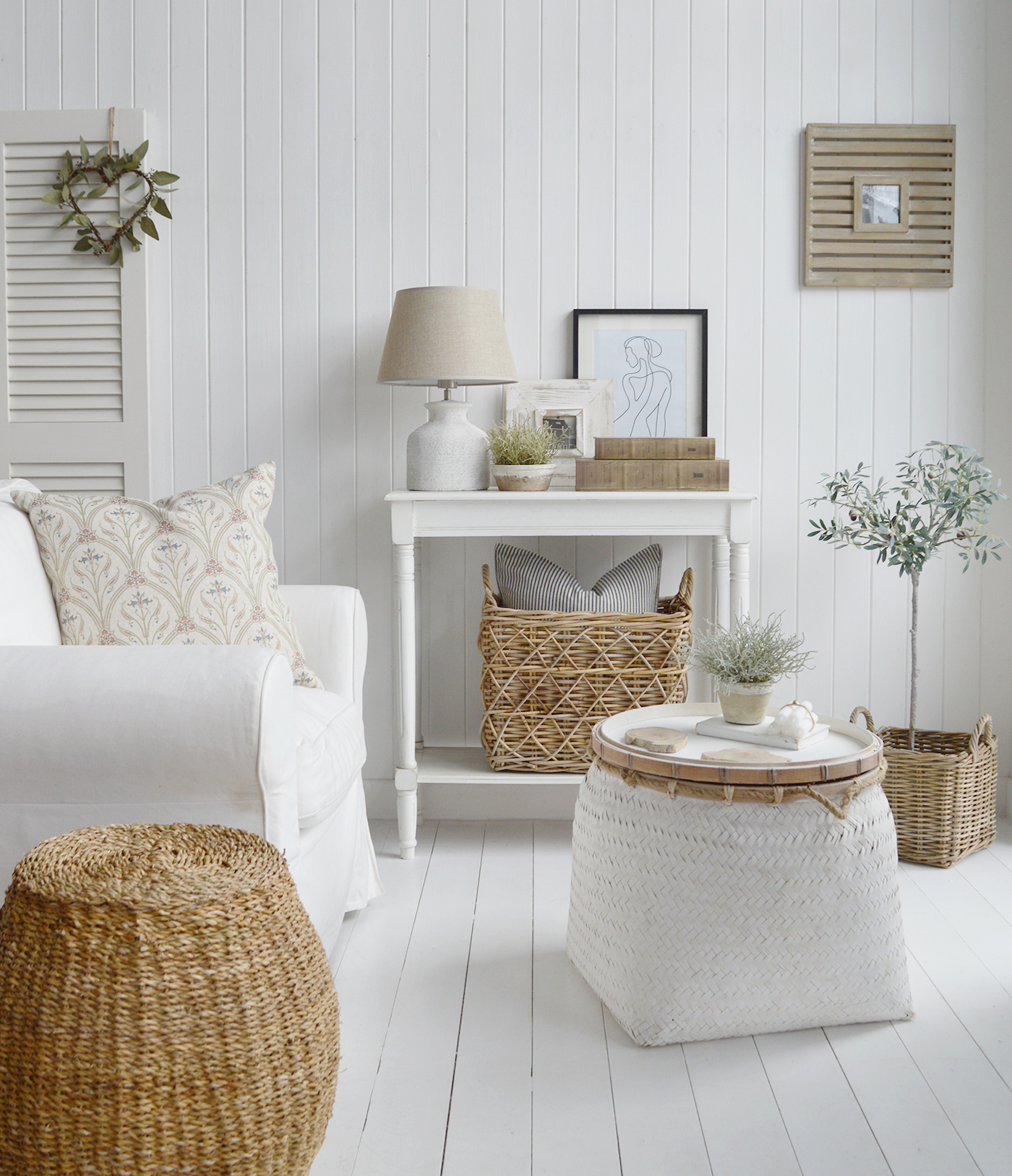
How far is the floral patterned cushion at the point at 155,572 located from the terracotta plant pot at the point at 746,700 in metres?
0.81

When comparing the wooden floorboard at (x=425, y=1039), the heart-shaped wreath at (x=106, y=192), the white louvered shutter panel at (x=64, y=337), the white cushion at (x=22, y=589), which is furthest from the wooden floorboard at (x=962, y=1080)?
the heart-shaped wreath at (x=106, y=192)

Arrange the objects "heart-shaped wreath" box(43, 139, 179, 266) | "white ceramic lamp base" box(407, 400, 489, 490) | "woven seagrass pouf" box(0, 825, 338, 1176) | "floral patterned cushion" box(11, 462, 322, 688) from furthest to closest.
→ "heart-shaped wreath" box(43, 139, 179, 266) < "white ceramic lamp base" box(407, 400, 489, 490) < "floral patterned cushion" box(11, 462, 322, 688) < "woven seagrass pouf" box(0, 825, 338, 1176)

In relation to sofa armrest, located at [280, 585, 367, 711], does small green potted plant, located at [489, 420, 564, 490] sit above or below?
above

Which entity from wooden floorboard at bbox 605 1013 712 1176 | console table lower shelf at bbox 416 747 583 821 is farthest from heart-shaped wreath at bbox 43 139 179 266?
wooden floorboard at bbox 605 1013 712 1176

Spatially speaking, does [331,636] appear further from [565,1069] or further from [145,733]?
[565,1069]

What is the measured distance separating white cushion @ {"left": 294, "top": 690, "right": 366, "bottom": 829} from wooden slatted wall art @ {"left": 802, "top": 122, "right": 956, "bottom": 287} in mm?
1707

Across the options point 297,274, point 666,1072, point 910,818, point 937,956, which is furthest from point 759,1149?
point 297,274

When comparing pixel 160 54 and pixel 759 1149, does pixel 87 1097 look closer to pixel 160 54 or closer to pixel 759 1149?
pixel 759 1149

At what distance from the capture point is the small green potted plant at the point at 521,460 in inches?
100

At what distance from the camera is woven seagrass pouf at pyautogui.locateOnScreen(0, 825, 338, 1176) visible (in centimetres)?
107

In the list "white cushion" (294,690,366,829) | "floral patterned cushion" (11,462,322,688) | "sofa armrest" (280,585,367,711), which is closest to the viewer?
"white cushion" (294,690,366,829)

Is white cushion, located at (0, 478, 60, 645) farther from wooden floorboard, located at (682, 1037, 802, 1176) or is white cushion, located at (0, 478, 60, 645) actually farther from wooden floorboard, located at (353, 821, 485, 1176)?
wooden floorboard, located at (682, 1037, 802, 1176)

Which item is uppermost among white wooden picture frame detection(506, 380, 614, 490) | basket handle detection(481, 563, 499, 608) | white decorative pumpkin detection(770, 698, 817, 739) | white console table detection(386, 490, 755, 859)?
white wooden picture frame detection(506, 380, 614, 490)

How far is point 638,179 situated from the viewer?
9.16 feet
